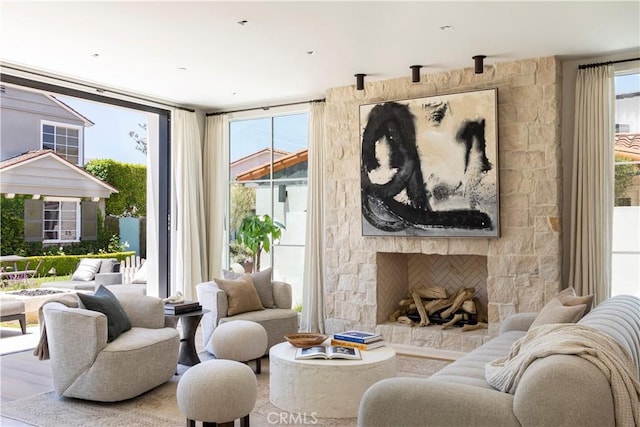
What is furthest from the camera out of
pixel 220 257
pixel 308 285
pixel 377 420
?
pixel 220 257

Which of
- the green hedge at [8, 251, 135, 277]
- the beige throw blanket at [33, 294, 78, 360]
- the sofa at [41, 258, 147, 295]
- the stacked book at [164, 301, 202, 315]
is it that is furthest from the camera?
the sofa at [41, 258, 147, 295]

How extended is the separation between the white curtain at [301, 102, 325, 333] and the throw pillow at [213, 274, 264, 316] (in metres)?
1.05

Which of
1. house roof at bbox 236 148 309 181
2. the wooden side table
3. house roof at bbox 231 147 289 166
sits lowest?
the wooden side table

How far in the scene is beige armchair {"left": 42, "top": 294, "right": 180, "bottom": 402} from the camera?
3.82 meters

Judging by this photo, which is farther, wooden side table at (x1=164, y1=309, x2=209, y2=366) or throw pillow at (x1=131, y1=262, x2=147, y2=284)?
throw pillow at (x1=131, y1=262, x2=147, y2=284)

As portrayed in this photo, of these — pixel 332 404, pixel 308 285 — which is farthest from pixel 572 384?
pixel 308 285

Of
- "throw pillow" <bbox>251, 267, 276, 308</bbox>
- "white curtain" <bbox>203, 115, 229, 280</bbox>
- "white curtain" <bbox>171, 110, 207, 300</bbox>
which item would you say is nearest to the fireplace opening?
"throw pillow" <bbox>251, 267, 276, 308</bbox>

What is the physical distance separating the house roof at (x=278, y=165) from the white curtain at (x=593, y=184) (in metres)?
3.08

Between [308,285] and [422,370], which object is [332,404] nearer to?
[422,370]

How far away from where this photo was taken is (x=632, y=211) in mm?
5109

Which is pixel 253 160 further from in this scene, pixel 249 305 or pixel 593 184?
pixel 593 184

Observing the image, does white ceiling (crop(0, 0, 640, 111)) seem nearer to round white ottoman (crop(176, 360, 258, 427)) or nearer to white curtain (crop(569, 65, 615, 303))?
white curtain (crop(569, 65, 615, 303))

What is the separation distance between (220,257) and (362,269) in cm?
219

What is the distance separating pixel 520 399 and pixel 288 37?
3347 millimetres
